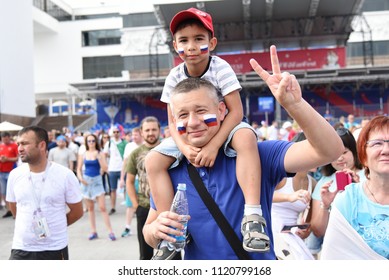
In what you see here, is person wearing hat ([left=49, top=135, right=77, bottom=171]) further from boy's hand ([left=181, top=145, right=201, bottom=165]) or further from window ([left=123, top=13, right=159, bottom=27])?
window ([left=123, top=13, right=159, bottom=27])

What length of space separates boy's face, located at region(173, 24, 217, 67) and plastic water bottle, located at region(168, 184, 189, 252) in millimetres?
893

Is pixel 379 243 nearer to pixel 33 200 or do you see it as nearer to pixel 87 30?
pixel 33 200

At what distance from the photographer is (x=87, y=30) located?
4525 cm

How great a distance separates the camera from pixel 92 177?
859 centimetres

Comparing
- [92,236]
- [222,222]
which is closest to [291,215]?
[222,222]

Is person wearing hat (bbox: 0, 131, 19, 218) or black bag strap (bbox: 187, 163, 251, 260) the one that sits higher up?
black bag strap (bbox: 187, 163, 251, 260)

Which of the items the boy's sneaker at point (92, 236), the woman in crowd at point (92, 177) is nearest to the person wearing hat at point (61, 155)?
the woman in crowd at point (92, 177)

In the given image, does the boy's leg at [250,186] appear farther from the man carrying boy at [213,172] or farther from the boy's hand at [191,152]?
the boy's hand at [191,152]

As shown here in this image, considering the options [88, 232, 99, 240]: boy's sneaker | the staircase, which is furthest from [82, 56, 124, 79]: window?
[88, 232, 99, 240]: boy's sneaker

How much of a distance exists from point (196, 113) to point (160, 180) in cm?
40

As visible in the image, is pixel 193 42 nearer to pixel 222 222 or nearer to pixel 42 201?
pixel 222 222

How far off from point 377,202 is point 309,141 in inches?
30.7

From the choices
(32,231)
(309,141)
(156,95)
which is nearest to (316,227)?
(309,141)

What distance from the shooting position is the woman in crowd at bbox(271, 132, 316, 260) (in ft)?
11.4
